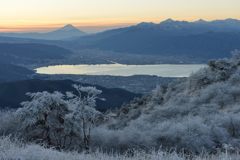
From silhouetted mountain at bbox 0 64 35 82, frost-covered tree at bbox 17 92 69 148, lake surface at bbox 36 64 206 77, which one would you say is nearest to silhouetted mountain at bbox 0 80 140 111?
frost-covered tree at bbox 17 92 69 148

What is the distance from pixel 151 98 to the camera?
29.7 meters

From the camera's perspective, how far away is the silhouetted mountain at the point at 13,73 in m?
149

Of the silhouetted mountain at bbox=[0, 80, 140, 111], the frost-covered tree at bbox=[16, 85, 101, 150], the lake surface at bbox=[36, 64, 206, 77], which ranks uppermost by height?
the frost-covered tree at bbox=[16, 85, 101, 150]

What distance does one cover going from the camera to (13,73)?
160750 millimetres

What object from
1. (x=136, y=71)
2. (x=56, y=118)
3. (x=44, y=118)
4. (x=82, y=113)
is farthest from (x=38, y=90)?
(x=136, y=71)

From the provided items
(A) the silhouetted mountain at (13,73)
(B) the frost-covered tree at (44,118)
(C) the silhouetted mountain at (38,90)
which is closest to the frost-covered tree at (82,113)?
(B) the frost-covered tree at (44,118)

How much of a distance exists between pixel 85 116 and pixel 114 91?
205ft

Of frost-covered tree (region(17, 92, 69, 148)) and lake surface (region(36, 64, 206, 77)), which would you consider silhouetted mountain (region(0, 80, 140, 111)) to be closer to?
frost-covered tree (region(17, 92, 69, 148))

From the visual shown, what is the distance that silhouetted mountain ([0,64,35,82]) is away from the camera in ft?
489

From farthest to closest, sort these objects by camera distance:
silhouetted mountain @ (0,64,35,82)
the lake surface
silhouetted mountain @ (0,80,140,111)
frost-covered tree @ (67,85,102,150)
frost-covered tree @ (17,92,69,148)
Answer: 1. silhouetted mountain @ (0,64,35,82)
2. the lake surface
3. silhouetted mountain @ (0,80,140,111)
4. frost-covered tree @ (67,85,102,150)
5. frost-covered tree @ (17,92,69,148)

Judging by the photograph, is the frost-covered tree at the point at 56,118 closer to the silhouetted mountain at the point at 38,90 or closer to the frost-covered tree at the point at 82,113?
the frost-covered tree at the point at 82,113

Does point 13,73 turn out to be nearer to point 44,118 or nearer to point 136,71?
point 136,71

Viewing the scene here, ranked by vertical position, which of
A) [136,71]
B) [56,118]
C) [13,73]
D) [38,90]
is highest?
[56,118]

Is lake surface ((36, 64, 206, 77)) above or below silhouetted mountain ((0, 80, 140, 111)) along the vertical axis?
below
